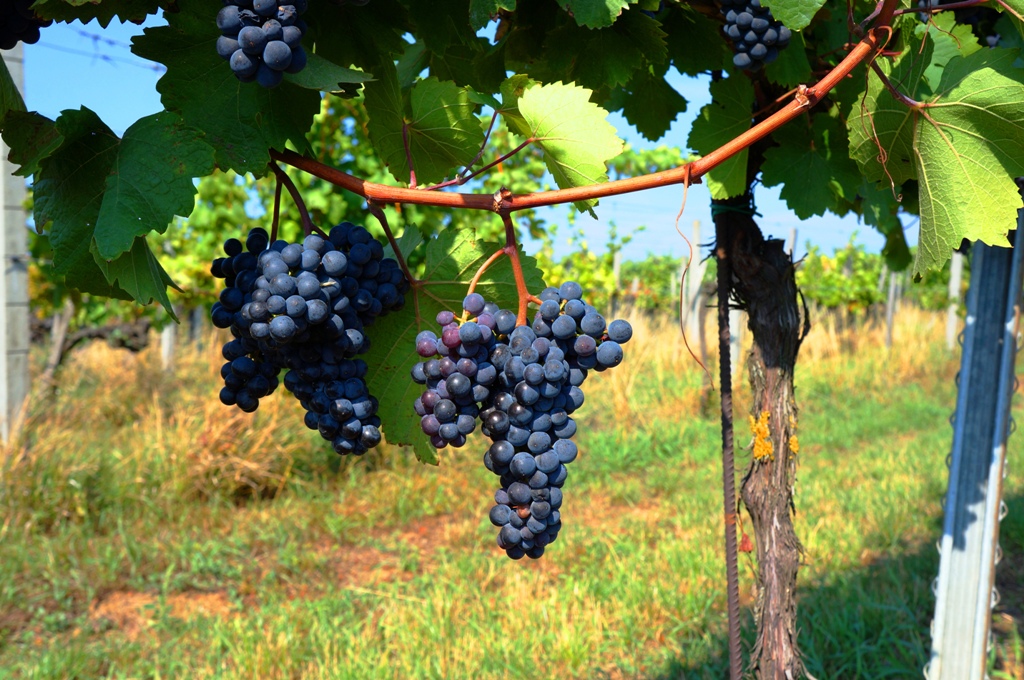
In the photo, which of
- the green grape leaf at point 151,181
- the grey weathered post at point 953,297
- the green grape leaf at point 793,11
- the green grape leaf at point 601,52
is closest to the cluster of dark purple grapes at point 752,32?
the green grape leaf at point 601,52

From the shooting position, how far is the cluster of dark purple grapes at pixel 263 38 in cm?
78

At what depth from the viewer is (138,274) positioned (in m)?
0.90

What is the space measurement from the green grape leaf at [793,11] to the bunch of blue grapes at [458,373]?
0.53m

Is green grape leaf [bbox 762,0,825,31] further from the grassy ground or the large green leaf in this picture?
the grassy ground

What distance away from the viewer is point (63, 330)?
682cm

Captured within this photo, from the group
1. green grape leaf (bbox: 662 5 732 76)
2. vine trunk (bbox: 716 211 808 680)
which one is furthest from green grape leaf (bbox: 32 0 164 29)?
vine trunk (bbox: 716 211 808 680)

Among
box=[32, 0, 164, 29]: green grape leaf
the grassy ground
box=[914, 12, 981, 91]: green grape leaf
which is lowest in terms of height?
the grassy ground

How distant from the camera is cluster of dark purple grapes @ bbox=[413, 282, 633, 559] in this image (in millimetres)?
877

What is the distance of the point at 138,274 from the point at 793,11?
→ 857 mm

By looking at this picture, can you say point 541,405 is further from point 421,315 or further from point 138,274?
point 138,274

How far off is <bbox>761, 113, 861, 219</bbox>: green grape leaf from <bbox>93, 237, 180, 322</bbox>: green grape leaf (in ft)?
3.97

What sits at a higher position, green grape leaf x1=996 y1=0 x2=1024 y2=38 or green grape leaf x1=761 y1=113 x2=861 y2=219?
green grape leaf x1=996 y1=0 x2=1024 y2=38

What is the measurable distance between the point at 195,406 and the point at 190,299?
1.36 m

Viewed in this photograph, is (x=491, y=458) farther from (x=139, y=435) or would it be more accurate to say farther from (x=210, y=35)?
(x=139, y=435)
